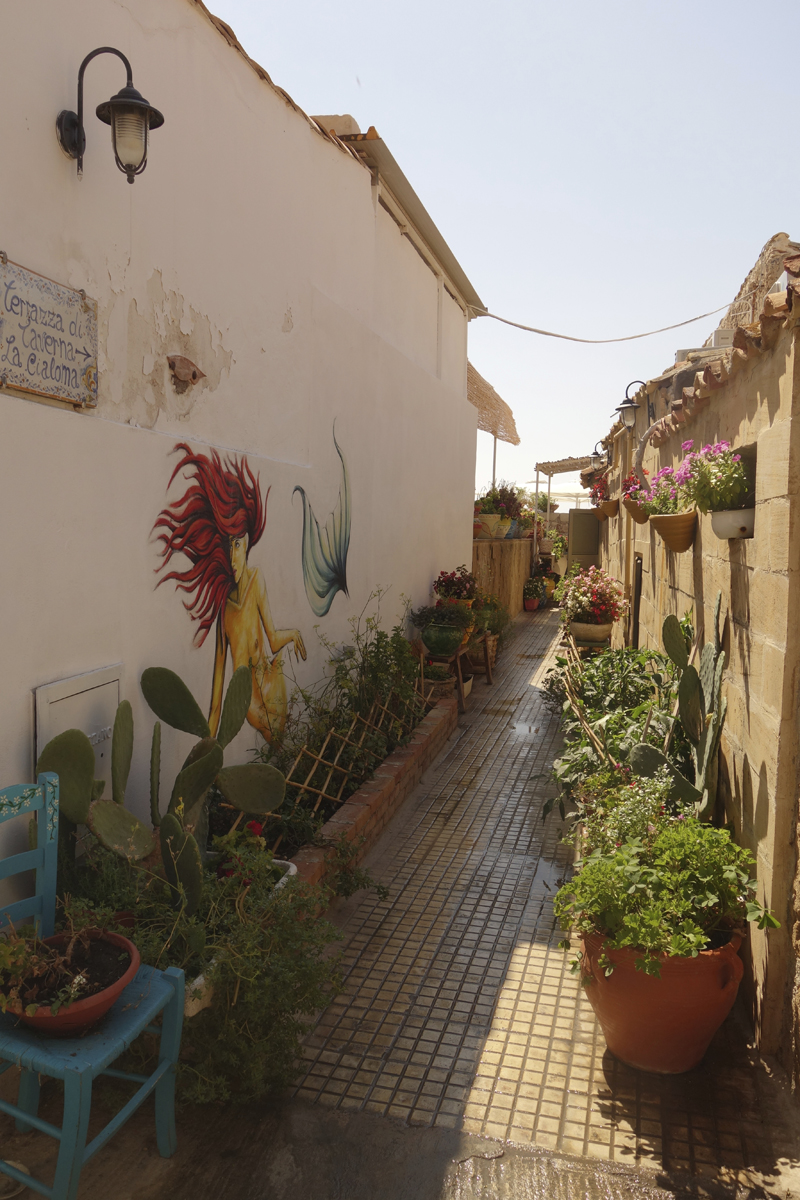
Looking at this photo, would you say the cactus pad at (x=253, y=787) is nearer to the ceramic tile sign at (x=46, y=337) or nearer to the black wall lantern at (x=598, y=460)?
the ceramic tile sign at (x=46, y=337)

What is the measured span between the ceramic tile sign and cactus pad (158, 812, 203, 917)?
5.16ft

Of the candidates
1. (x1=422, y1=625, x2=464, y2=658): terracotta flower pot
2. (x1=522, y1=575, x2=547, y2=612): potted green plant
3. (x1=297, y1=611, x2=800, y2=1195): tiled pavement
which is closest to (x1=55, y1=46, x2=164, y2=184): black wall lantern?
(x1=297, y1=611, x2=800, y2=1195): tiled pavement

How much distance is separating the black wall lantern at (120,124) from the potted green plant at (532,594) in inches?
572

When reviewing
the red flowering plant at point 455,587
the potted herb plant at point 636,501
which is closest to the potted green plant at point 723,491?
the potted herb plant at point 636,501

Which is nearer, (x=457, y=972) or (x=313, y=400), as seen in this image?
(x=457, y=972)

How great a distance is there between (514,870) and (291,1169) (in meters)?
2.46

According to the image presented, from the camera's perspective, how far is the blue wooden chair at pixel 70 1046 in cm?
215

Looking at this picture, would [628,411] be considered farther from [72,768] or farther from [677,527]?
[72,768]

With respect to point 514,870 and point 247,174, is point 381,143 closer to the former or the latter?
point 247,174

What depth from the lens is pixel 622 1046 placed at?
3.05m

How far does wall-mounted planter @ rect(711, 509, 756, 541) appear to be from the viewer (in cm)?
332

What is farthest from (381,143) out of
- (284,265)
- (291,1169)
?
(291,1169)

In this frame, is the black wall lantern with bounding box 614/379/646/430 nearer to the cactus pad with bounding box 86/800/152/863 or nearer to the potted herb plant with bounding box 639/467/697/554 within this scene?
the potted herb plant with bounding box 639/467/697/554

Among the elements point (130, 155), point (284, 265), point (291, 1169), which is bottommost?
point (291, 1169)
